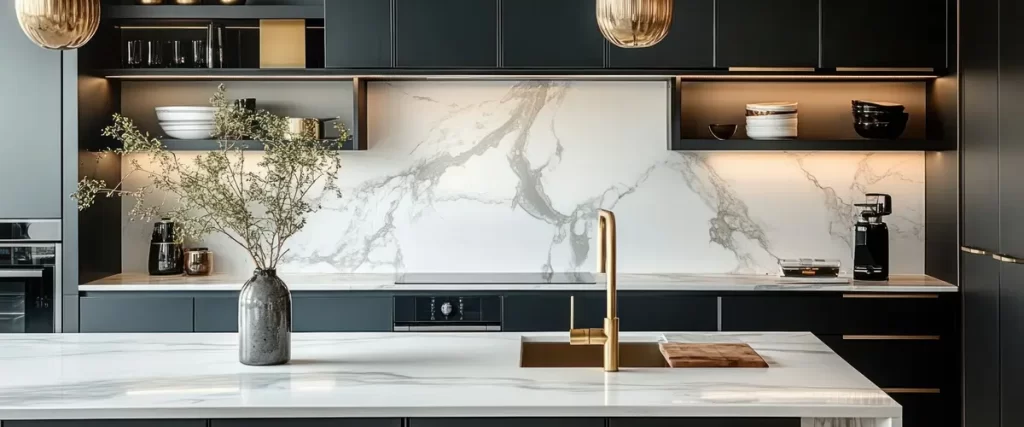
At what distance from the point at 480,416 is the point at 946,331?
278 centimetres

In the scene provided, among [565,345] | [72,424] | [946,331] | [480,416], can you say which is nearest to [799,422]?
[480,416]

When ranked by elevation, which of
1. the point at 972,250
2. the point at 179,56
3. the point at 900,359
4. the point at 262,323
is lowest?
the point at 900,359

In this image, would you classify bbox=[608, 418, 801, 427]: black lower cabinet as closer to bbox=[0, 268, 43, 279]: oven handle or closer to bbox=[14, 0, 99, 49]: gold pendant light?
bbox=[14, 0, 99, 49]: gold pendant light

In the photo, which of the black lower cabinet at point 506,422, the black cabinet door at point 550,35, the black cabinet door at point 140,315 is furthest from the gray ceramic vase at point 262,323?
the black cabinet door at point 550,35

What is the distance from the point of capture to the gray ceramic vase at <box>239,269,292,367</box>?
2367mm

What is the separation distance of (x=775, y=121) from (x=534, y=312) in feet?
4.31

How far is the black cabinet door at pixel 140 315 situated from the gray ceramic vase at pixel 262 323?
1.84 m

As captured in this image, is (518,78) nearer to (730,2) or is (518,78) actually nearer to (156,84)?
(730,2)

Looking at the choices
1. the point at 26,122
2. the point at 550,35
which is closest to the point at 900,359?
the point at 550,35

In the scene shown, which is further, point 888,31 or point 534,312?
point 888,31

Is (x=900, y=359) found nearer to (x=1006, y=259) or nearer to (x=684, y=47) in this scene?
(x=1006, y=259)

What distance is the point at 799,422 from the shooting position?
204 cm

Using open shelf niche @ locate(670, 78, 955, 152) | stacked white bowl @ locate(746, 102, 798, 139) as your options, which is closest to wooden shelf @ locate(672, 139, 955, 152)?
stacked white bowl @ locate(746, 102, 798, 139)

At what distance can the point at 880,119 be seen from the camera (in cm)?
430
